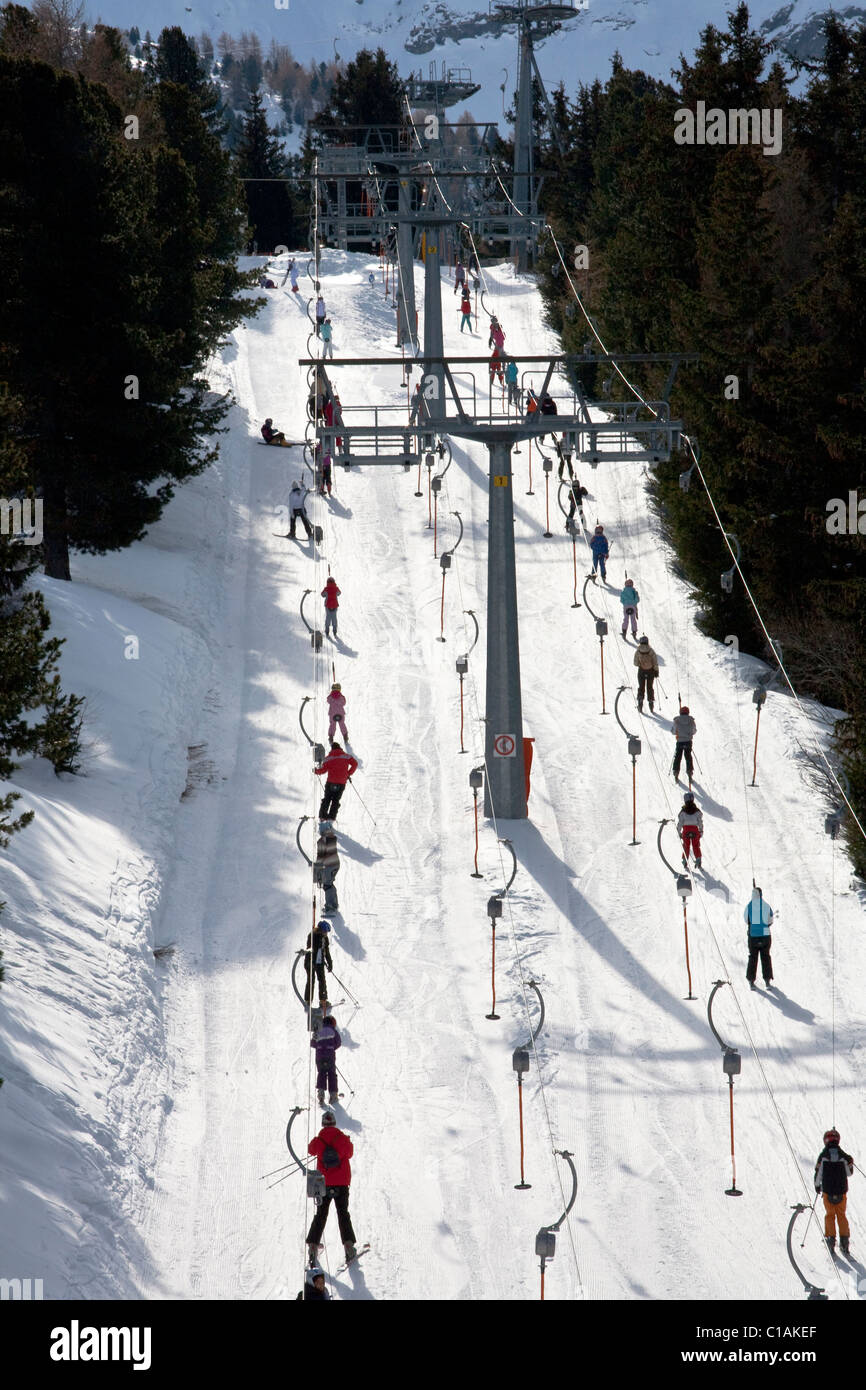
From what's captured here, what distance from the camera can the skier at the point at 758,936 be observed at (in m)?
17.1

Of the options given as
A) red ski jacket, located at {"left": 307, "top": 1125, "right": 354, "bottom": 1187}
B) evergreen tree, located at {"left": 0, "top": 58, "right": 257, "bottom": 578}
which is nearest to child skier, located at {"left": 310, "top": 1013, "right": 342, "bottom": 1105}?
red ski jacket, located at {"left": 307, "top": 1125, "right": 354, "bottom": 1187}

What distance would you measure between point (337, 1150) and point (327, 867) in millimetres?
6103

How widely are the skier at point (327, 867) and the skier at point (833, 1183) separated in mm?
7651

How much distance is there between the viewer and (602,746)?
23719 mm

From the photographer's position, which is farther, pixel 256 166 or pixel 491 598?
pixel 256 166

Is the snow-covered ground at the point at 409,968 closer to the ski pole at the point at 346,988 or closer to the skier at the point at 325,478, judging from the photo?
the ski pole at the point at 346,988

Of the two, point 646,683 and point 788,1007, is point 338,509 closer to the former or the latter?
point 646,683

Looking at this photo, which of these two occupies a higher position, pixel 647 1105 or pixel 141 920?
pixel 141 920

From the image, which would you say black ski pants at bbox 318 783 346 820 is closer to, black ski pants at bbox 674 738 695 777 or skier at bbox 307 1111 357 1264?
black ski pants at bbox 674 738 695 777

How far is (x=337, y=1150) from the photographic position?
1304 centimetres
